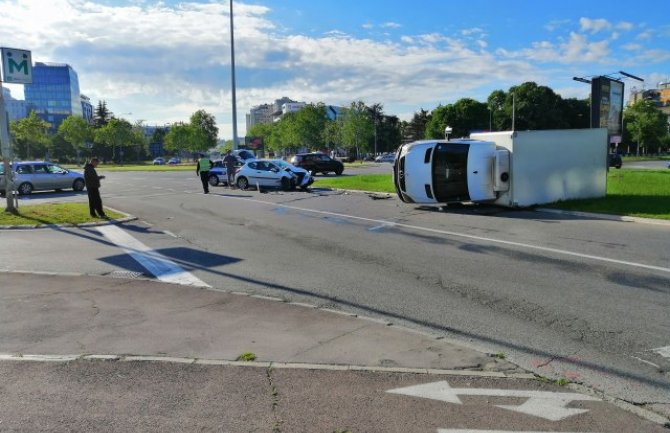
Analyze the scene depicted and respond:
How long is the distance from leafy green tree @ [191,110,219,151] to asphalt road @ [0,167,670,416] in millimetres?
82707

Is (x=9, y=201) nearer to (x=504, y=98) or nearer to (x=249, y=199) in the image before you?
(x=249, y=199)

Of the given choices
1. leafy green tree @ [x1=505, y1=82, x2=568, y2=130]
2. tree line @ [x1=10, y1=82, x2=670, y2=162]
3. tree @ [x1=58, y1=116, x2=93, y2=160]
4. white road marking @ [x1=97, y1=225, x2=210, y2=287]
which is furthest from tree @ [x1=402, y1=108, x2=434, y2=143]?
white road marking @ [x1=97, y1=225, x2=210, y2=287]

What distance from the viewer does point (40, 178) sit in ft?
84.4

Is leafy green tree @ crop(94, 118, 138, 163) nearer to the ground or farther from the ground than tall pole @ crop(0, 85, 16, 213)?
farther from the ground

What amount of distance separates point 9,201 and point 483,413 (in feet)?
51.8

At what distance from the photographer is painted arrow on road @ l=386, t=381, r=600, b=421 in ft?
11.7

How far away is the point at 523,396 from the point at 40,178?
27610 mm

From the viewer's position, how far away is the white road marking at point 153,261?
774 cm

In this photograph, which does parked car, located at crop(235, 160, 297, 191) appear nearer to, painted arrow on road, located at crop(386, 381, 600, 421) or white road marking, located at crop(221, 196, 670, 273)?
white road marking, located at crop(221, 196, 670, 273)

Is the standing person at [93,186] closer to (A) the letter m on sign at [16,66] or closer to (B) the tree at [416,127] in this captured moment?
(A) the letter m on sign at [16,66]

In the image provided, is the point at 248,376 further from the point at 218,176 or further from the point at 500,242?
the point at 218,176

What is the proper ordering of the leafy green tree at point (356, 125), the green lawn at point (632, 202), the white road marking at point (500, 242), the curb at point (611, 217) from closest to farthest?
the white road marking at point (500, 242)
the curb at point (611, 217)
the green lawn at point (632, 202)
the leafy green tree at point (356, 125)

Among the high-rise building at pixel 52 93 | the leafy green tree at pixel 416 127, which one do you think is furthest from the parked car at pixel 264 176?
the high-rise building at pixel 52 93

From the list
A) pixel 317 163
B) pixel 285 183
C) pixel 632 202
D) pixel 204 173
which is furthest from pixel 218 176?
pixel 632 202
